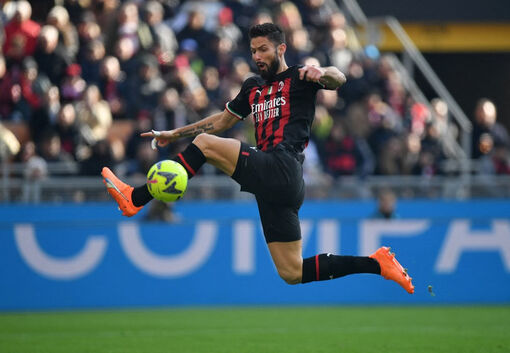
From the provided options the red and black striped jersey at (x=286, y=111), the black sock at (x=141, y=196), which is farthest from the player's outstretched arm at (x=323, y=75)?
the black sock at (x=141, y=196)

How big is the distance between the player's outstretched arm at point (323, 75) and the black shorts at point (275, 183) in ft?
2.30

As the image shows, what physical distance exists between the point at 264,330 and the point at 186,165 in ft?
11.9

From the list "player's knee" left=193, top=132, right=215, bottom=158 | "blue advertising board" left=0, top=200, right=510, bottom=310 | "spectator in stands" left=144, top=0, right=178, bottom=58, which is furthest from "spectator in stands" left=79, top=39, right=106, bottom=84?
"player's knee" left=193, top=132, right=215, bottom=158

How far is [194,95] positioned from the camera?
14727 mm

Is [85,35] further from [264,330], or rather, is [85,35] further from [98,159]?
[264,330]

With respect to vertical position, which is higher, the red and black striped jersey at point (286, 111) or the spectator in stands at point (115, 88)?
the spectator in stands at point (115, 88)

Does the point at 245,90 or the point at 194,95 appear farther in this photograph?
the point at 194,95

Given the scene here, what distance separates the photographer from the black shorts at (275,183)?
22.4 ft

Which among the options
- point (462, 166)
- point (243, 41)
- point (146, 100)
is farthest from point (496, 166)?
point (146, 100)

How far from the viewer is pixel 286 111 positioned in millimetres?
7227

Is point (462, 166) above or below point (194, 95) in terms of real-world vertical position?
below

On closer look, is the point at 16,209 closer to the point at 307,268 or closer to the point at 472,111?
the point at 307,268

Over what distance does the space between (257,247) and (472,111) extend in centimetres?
1179

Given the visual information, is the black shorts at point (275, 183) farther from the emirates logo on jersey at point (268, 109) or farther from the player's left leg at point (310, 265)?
the emirates logo on jersey at point (268, 109)
